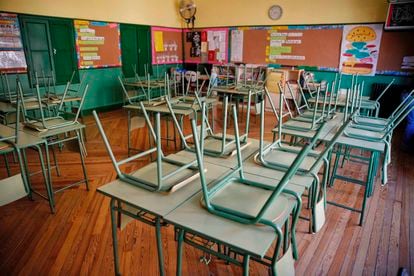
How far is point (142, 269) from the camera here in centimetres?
175

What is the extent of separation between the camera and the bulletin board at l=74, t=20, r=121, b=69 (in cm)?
513

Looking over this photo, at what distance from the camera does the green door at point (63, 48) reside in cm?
476

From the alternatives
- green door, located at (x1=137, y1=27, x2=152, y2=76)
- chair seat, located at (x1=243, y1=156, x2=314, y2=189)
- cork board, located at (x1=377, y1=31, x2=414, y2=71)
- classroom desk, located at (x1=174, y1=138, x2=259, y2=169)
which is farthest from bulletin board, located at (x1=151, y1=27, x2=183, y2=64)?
chair seat, located at (x1=243, y1=156, x2=314, y2=189)

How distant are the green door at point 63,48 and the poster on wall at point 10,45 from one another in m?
0.53

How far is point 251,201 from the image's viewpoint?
114 cm

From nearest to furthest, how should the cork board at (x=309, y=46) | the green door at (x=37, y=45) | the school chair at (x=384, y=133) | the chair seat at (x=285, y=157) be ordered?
the chair seat at (x=285, y=157)
the school chair at (x=384, y=133)
the green door at (x=37, y=45)
the cork board at (x=309, y=46)

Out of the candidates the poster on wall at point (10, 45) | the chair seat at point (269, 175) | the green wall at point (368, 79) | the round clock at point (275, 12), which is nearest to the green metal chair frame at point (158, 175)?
the chair seat at point (269, 175)

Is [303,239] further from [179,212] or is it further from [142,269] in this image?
[179,212]

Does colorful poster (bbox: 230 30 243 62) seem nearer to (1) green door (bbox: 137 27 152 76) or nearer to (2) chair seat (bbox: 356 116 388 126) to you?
(1) green door (bbox: 137 27 152 76)

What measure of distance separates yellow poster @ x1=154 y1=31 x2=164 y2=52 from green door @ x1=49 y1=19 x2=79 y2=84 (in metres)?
2.03

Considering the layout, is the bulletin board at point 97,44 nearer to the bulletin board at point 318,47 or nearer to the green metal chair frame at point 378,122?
the bulletin board at point 318,47

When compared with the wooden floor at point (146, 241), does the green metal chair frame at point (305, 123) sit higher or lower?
higher

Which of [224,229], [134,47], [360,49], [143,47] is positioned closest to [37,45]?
[134,47]

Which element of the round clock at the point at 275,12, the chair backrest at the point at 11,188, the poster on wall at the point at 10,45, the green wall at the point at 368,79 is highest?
the round clock at the point at 275,12
